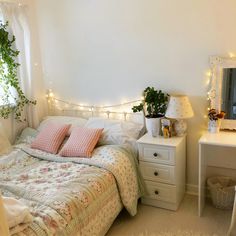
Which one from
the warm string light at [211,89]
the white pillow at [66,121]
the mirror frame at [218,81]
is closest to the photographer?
the mirror frame at [218,81]

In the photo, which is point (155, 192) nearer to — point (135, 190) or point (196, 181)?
point (135, 190)

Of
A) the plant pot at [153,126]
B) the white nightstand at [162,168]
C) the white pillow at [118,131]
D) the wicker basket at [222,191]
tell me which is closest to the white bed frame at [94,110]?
the white pillow at [118,131]

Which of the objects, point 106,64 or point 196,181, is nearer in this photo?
point 196,181

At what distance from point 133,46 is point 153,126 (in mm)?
913

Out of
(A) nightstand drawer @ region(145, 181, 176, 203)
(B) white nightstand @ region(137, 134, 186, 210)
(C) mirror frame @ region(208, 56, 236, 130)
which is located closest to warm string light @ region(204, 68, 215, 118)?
(C) mirror frame @ region(208, 56, 236, 130)

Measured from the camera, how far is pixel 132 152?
2.79 m

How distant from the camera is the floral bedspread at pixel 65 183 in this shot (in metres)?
1.81

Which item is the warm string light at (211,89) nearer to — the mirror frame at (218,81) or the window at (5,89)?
the mirror frame at (218,81)

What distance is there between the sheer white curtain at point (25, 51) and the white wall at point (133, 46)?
22 centimetres

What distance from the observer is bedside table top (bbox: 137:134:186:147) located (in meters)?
2.62

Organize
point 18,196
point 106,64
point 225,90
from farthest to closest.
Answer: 1. point 106,64
2. point 225,90
3. point 18,196

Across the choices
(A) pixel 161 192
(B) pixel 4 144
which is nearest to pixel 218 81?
(A) pixel 161 192

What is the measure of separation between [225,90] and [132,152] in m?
1.10

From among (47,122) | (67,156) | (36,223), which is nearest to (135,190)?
(67,156)
